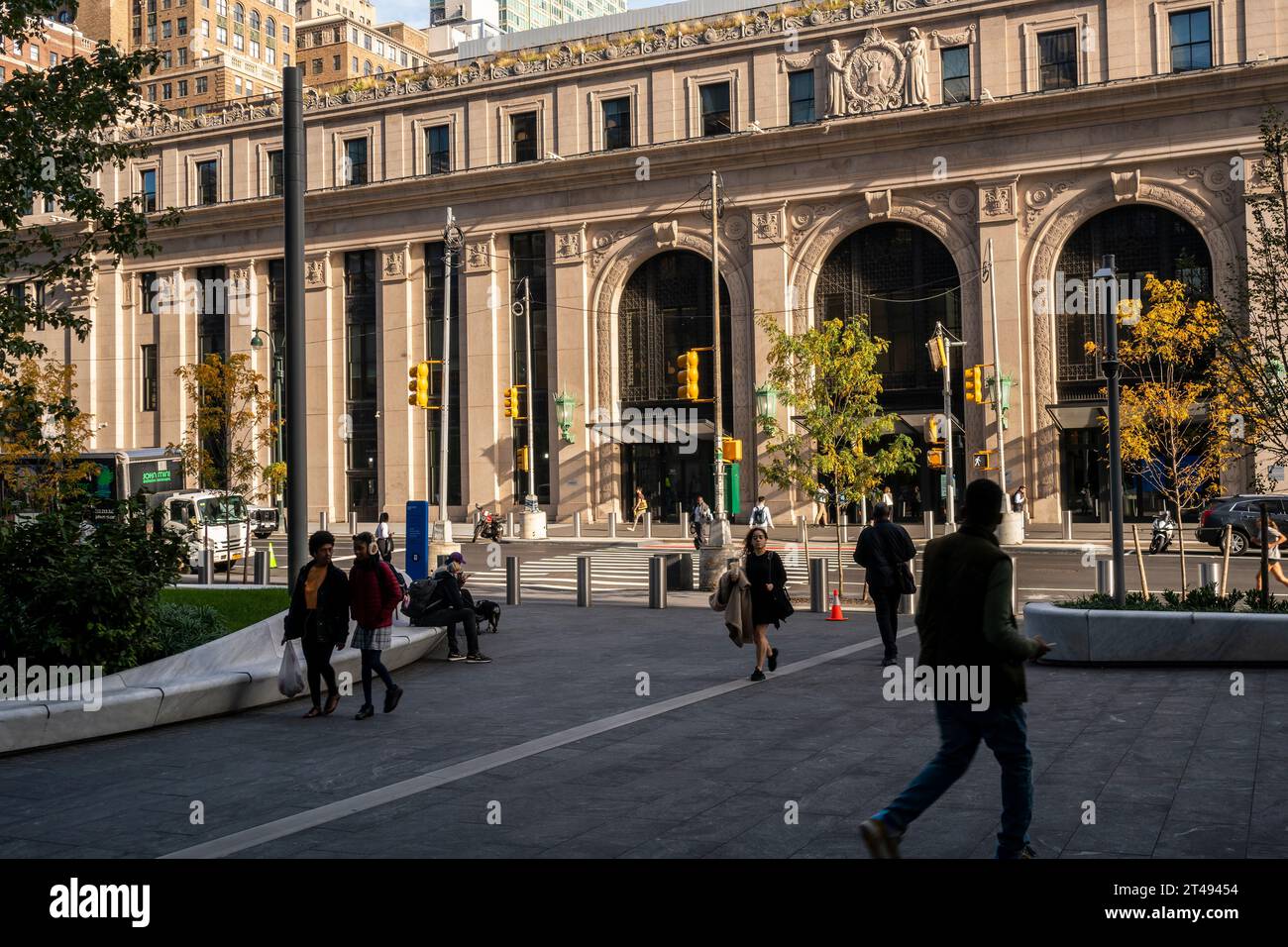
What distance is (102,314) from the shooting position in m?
62.1

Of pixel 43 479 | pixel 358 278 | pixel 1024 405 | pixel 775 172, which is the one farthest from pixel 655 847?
pixel 358 278

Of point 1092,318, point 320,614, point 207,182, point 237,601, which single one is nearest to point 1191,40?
point 1092,318

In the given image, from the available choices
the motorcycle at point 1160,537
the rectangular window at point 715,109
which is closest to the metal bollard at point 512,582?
the motorcycle at point 1160,537

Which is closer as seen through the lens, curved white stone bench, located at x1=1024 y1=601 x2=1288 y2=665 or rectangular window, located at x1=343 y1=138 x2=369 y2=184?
curved white stone bench, located at x1=1024 y1=601 x2=1288 y2=665

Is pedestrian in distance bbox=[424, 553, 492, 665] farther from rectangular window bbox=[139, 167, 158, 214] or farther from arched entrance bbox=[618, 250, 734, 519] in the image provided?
rectangular window bbox=[139, 167, 158, 214]

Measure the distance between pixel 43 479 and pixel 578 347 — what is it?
75.6 ft

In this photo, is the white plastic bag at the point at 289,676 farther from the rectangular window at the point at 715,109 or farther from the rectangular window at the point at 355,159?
the rectangular window at the point at 355,159

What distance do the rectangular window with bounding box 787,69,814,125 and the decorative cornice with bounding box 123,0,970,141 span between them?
1670mm

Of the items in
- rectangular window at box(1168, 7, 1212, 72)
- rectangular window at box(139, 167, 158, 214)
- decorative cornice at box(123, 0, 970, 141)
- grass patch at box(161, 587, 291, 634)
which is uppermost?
decorative cornice at box(123, 0, 970, 141)

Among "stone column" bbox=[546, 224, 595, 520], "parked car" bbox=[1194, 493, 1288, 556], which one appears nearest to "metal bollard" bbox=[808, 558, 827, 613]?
"parked car" bbox=[1194, 493, 1288, 556]

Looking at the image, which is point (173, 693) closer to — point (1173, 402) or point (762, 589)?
point (762, 589)

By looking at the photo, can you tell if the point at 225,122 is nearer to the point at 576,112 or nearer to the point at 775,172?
the point at 576,112

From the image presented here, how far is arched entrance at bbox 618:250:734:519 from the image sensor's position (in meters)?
49.8

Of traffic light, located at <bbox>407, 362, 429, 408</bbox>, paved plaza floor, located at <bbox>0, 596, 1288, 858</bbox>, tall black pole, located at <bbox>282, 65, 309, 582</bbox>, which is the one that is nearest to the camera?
paved plaza floor, located at <bbox>0, 596, 1288, 858</bbox>
